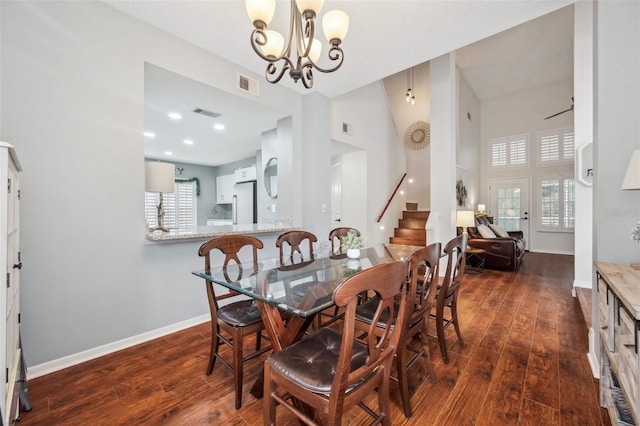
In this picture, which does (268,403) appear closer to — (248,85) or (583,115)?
(248,85)

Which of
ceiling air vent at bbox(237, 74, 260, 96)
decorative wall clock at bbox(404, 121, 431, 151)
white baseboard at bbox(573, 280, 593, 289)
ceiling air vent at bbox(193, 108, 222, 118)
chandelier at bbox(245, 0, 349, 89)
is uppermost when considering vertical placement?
decorative wall clock at bbox(404, 121, 431, 151)

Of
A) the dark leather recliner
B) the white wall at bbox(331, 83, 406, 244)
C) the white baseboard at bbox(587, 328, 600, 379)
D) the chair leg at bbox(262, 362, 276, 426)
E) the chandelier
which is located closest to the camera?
the chair leg at bbox(262, 362, 276, 426)

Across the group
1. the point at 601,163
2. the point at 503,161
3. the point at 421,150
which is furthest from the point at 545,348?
the point at 503,161

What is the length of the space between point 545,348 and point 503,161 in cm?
691

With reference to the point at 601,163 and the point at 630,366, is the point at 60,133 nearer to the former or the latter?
the point at 630,366

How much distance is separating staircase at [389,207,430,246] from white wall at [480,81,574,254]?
3.16 m

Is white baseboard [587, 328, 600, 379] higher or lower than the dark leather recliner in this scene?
lower

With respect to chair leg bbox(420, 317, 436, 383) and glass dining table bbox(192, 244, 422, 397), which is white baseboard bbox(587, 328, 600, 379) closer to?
chair leg bbox(420, 317, 436, 383)

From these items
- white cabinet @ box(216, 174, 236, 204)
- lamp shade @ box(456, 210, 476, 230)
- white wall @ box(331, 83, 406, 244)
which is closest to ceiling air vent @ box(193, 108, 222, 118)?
white wall @ box(331, 83, 406, 244)

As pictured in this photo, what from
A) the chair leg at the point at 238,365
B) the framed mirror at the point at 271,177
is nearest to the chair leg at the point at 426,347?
the chair leg at the point at 238,365

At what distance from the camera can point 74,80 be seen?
1.97 meters

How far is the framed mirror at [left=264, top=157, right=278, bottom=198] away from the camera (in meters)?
4.40

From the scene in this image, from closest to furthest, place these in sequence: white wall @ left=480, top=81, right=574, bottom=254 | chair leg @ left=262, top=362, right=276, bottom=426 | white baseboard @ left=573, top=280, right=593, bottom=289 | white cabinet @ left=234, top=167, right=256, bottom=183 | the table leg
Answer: chair leg @ left=262, top=362, right=276, bottom=426 < the table leg < white baseboard @ left=573, top=280, right=593, bottom=289 < white cabinet @ left=234, top=167, right=256, bottom=183 < white wall @ left=480, top=81, right=574, bottom=254

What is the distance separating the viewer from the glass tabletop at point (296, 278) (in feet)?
4.37
